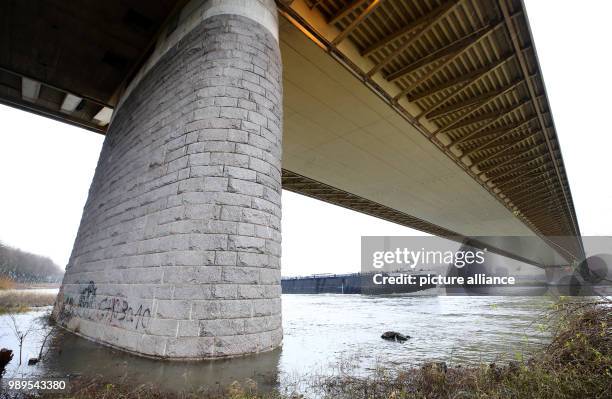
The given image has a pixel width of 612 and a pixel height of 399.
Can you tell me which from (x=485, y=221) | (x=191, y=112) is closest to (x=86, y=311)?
(x=191, y=112)

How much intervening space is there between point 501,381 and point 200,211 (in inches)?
184

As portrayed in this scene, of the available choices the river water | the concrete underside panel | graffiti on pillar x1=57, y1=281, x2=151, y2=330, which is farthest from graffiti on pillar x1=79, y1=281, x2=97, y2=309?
the concrete underside panel

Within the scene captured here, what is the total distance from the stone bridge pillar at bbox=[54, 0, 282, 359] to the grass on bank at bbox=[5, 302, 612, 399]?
148 centimetres

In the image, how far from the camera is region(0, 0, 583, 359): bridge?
529 cm

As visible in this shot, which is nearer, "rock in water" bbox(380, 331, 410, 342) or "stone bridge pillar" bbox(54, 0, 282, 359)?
"stone bridge pillar" bbox(54, 0, 282, 359)

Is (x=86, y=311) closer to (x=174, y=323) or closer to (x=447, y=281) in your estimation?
(x=174, y=323)

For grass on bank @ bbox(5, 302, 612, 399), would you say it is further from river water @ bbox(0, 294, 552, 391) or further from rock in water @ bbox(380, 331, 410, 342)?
rock in water @ bbox(380, 331, 410, 342)

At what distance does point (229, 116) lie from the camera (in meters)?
6.06

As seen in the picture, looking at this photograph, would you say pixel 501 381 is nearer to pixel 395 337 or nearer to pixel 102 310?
pixel 395 337

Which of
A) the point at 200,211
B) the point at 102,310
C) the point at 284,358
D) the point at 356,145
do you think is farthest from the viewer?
the point at 356,145

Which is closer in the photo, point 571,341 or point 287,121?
point 571,341

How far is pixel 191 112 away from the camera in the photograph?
6285 millimetres

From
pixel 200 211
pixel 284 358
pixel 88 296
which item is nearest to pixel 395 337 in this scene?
Result: pixel 284 358

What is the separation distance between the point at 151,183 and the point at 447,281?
60.8 meters
